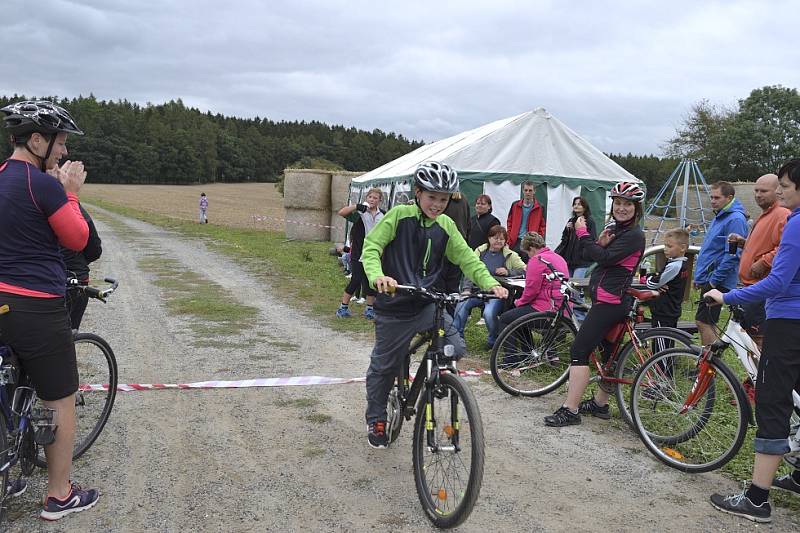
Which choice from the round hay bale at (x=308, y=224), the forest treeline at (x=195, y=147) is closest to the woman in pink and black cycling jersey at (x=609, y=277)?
the round hay bale at (x=308, y=224)

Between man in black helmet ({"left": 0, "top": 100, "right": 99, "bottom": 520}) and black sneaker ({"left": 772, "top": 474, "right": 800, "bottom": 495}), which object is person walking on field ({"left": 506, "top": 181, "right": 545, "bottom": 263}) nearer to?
black sneaker ({"left": 772, "top": 474, "right": 800, "bottom": 495})

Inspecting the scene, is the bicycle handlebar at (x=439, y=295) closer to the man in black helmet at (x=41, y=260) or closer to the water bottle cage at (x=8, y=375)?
the man in black helmet at (x=41, y=260)

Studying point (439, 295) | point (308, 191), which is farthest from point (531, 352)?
point (308, 191)

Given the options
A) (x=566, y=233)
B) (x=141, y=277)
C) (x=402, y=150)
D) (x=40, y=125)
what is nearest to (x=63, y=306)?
(x=40, y=125)

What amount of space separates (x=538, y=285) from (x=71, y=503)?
4663 millimetres

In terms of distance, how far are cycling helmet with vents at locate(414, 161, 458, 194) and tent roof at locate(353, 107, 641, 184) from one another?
782cm

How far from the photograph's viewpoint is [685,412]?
428 cm

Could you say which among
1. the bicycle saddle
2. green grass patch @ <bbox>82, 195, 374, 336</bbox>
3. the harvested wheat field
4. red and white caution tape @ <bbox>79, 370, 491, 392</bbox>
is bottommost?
the harvested wheat field

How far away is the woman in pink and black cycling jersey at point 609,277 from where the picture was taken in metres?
4.69

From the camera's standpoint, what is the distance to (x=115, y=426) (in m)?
4.51

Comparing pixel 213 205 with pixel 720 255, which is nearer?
pixel 720 255

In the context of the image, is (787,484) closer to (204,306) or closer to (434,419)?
(434,419)

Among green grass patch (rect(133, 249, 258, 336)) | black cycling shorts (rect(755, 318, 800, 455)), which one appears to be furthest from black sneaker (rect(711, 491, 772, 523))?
green grass patch (rect(133, 249, 258, 336))

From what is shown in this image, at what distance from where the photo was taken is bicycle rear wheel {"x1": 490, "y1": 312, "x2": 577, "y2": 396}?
5590 mm
